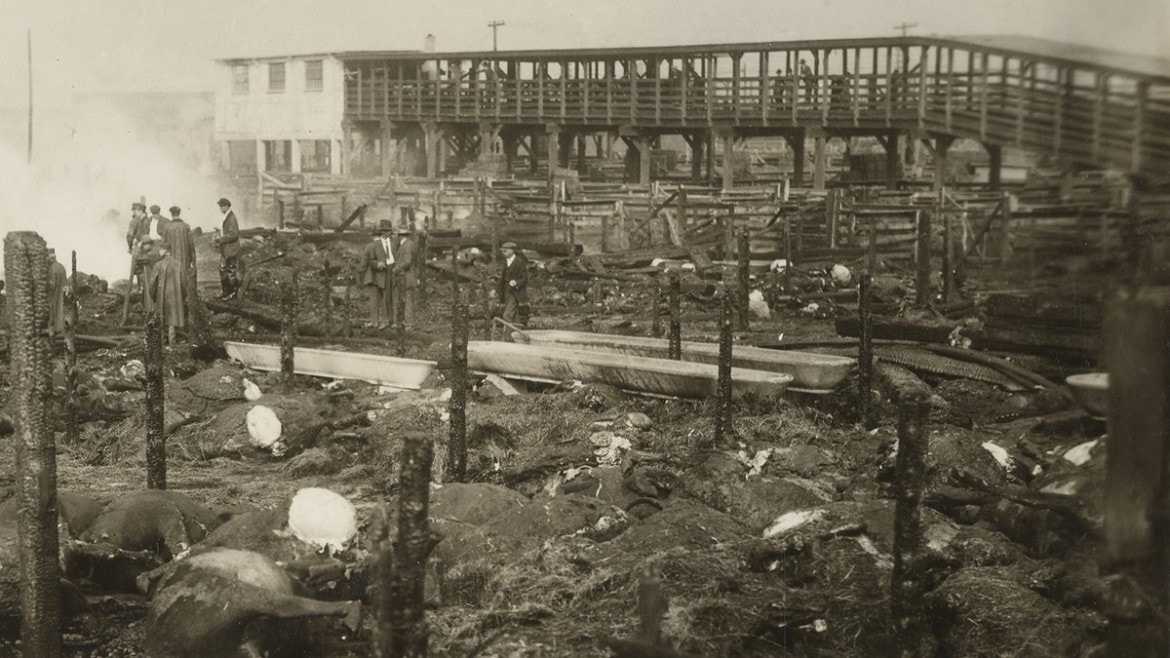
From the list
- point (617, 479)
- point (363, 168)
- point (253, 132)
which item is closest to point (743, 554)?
point (617, 479)

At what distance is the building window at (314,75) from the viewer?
1694 inches

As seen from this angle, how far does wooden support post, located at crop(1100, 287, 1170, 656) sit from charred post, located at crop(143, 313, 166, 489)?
7.84 meters

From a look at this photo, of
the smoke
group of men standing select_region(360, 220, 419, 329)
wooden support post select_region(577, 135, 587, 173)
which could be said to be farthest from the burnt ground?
wooden support post select_region(577, 135, 587, 173)

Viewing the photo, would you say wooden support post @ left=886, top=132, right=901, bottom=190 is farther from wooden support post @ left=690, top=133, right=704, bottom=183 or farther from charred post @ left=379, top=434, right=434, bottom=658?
charred post @ left=379, top=434, right=434, bottom=658

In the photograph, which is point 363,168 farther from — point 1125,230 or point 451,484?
point 1125,230

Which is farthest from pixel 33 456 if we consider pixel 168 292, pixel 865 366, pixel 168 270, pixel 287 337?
pixel 168 292

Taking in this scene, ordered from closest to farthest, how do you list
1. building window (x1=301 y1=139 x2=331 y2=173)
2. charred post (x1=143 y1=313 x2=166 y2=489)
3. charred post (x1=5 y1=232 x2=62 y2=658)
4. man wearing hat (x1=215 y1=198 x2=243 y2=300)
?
1. charred post (x1=5 y1=232 x2=62 y2=658)
2. charred post (x1=143 y1=313 x2=166 y2=489)
3. man wearing hat (x1=215 y1=198 x2=243 y2=300)
4. building window (x1=301 y1=139 x2=331 y2=173)

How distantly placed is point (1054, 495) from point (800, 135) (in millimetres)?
28666

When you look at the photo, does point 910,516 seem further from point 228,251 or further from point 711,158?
point 711,158

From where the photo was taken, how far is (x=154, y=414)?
10273mm

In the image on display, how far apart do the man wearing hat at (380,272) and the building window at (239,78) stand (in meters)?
30.4

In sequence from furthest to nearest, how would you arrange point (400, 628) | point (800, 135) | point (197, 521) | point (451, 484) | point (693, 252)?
point (800, 135) → point (693, 252) → point (451, 484) → point (197, 521) → point (400, 628)

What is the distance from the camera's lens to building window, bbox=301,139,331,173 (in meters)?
47.3

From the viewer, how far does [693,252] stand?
2497 centimetres
